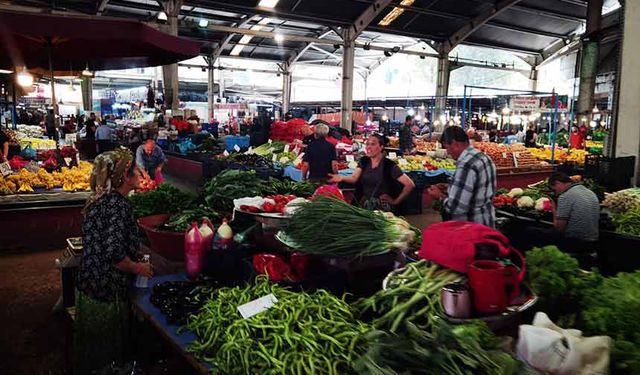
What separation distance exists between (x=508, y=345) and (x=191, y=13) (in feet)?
63.7

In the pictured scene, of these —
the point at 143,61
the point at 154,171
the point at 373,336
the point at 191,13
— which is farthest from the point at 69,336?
the point at 191,13

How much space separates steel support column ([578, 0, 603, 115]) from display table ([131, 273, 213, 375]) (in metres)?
11.4

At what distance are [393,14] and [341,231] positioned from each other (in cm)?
1770

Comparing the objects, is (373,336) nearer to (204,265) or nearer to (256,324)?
(256,324)

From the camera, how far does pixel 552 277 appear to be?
2152 millimetres

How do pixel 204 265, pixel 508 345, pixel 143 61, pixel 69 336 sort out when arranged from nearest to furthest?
pixel 508 345, pixel 204 265, pixel 69 336, pixel 143 61

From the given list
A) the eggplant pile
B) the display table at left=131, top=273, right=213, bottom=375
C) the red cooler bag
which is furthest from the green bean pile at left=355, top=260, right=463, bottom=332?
the eggplant pile

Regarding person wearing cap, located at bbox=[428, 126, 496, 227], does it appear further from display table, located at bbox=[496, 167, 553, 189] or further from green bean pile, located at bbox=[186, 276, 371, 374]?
display table, located at bbox=[496, 167, 553, 189]

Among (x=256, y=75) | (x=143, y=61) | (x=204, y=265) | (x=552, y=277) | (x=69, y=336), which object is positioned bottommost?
(x=69, y=336)

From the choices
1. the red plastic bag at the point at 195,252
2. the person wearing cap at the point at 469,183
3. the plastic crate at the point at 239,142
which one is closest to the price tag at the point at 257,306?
the red plastic bag at the point at 195,252

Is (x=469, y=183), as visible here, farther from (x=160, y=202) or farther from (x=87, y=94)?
(x=87, y=94)

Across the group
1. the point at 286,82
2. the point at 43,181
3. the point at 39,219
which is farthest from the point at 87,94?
the point at 39,219

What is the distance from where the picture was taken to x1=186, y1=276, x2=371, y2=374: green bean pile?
192 centimetres

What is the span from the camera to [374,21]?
63.2 feet
